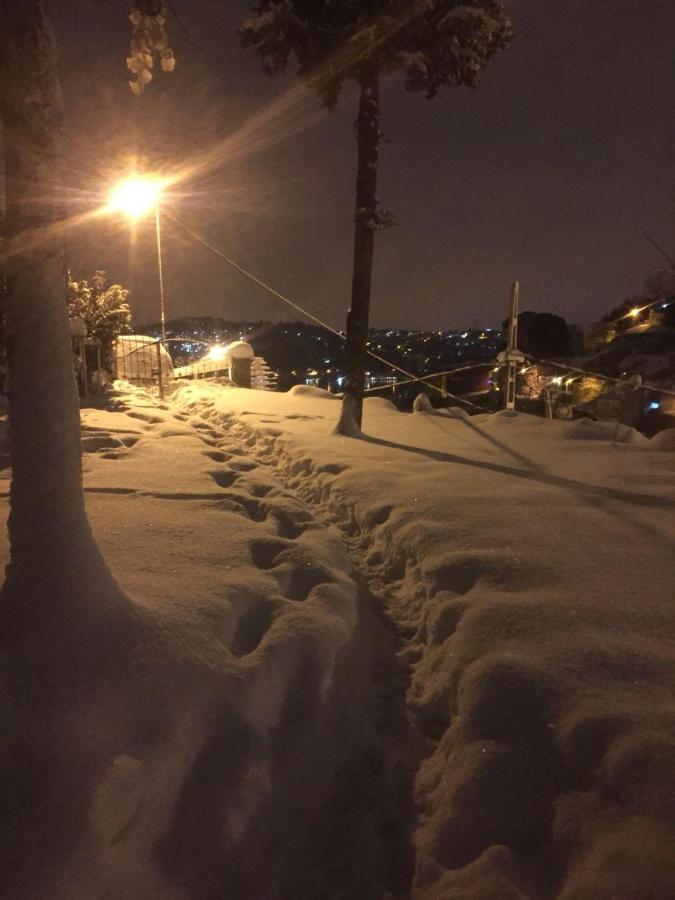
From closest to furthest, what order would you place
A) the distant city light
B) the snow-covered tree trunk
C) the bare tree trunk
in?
1. the bare tree trunk
2. the snow-covered tree trunk
3. the distant city light

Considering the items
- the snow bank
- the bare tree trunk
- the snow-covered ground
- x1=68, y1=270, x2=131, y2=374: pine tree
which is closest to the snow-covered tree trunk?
the bare tree trunk

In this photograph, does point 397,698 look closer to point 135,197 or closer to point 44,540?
point 44,540

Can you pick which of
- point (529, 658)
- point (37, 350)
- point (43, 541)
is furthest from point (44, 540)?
point (529, 658)

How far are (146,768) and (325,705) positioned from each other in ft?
3.08

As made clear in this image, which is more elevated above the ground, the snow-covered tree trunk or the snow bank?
the snow-covered tree trunk

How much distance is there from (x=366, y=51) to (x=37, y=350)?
26.4 ft

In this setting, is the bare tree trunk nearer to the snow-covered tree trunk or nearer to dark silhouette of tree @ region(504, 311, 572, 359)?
the snow-covered tree trunk

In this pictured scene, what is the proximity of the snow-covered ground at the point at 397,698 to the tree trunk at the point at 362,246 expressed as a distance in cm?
378

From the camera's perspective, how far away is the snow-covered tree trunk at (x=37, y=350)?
229 centimetres

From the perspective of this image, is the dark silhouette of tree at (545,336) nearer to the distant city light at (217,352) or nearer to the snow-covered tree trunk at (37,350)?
the distant city light at (217,352)

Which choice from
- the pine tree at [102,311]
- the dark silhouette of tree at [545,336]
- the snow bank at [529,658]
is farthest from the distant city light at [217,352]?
the dark silhouette of tree at [545,336]

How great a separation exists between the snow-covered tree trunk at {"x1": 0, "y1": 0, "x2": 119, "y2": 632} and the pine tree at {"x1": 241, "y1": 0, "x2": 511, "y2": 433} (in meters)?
6.32

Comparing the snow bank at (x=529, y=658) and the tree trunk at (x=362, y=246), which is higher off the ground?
the tree trunk at (x=362, y=246)

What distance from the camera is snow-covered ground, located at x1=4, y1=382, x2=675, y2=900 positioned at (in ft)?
6.58
